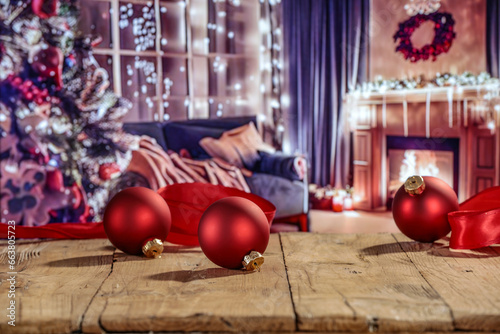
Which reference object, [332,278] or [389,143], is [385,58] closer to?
[389,143]

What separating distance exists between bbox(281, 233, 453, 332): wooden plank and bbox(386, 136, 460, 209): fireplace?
10.6 ft

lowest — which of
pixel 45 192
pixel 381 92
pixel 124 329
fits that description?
pixel 45 192

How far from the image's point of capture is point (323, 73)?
4.67 meters

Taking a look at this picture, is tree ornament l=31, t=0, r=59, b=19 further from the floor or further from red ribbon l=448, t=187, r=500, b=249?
red ribbon l=448, t=187, r=500, b=249

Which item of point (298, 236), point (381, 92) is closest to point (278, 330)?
point (298, 236)

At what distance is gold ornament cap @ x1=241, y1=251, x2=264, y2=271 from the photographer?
850 mm

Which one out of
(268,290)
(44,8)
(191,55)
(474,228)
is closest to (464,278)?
(474,228)

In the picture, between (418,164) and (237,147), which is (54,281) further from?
(418,164)

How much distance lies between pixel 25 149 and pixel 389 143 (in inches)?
111

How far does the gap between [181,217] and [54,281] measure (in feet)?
1.01

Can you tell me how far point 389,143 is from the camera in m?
4.46

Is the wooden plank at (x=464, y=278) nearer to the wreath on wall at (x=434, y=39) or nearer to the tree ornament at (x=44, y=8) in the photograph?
the tree ornament at (x=44, y=8)

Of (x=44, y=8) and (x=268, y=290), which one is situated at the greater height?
(x=44, y=8)

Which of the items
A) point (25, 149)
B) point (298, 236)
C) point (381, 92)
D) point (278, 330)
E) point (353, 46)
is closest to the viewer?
point (278, 330)
